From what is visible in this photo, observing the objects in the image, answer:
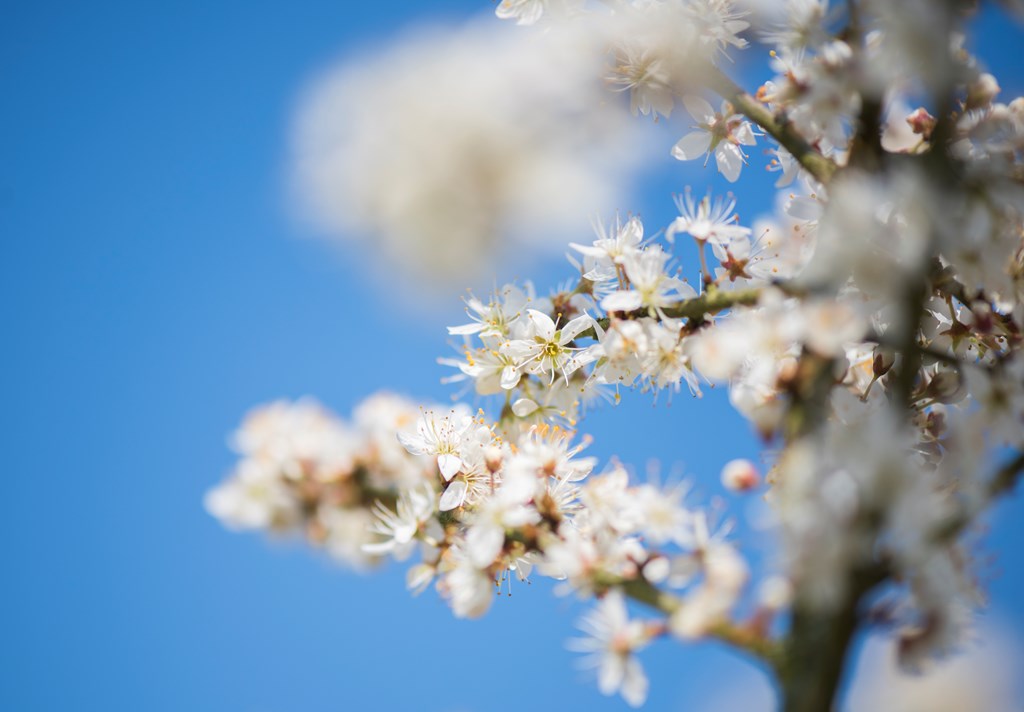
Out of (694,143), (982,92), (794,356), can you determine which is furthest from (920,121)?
(794,356)

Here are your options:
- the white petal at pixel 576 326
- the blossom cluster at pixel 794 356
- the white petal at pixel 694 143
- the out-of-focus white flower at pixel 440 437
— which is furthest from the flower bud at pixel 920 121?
the out-of-focus white flower at pixel 440 437

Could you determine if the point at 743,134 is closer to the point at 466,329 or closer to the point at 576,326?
the point at 576,326

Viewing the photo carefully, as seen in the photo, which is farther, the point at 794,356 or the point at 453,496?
the point at 453,496

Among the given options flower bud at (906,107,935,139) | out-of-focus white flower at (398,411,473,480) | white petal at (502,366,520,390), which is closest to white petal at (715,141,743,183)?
flower bud at (906,107,935,139)

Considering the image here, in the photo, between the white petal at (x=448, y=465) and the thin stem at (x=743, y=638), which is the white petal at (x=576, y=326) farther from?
the thin stem at (x=743, y=638)

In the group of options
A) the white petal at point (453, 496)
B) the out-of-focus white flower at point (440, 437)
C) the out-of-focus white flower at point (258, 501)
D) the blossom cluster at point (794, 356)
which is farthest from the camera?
the out-of-focus white flower at point (258, 501)

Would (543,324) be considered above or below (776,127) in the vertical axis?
below

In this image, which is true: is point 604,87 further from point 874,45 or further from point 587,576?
point 587,576
